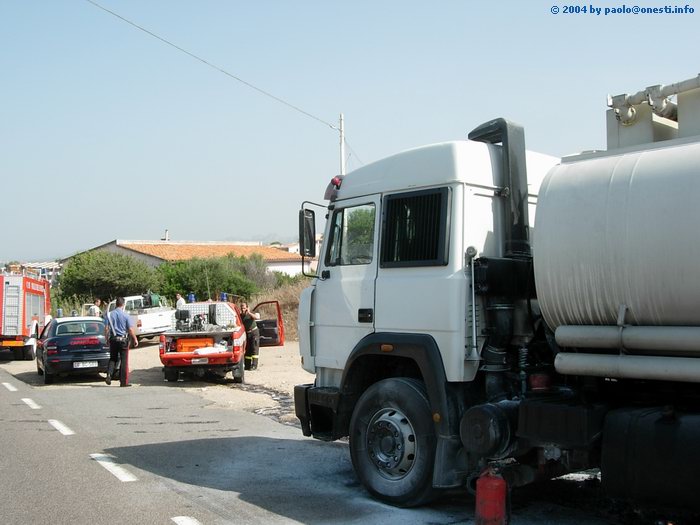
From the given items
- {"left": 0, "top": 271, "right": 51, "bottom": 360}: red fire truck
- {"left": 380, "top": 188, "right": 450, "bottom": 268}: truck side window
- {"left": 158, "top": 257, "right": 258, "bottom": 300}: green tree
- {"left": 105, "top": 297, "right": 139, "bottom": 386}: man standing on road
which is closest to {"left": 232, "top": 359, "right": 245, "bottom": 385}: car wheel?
{"left": 105, "top": 297, "right": 139, "bottom": 386}: man standing on road

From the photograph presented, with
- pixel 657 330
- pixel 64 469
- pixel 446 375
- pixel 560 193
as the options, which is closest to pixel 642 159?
pixel 560 193

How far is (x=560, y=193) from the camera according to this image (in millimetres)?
5492

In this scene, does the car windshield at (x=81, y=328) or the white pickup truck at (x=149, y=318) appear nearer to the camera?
the car windshield at (x=81, y=328)

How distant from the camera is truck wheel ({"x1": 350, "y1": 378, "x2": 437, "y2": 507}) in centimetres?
621

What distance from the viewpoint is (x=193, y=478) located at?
24.7 ft

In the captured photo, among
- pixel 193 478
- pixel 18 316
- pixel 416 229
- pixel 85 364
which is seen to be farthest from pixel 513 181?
pixel 18 316

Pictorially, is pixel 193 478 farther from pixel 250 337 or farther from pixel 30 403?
pixel 250 337

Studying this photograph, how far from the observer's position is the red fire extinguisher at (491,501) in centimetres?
525

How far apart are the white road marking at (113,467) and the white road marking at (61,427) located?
1826mm

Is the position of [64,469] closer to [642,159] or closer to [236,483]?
[236,483]

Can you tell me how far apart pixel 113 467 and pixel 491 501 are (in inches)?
179

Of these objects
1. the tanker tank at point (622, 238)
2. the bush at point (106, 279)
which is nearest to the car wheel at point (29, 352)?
the tanker tank at point (622, 238)

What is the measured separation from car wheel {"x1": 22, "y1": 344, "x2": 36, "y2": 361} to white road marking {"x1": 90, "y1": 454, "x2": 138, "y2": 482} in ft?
63.2

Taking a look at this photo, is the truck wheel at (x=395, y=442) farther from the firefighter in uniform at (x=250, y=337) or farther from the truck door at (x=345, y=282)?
the firefighter in uniform at (x=250, y=337)
